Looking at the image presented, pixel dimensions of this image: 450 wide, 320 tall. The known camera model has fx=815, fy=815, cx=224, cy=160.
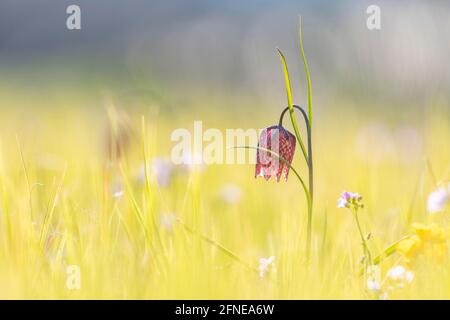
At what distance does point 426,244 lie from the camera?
1.49 metres

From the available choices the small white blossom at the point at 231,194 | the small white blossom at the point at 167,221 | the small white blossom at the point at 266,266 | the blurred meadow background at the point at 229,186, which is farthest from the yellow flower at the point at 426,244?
the small white blossom at the point at 231,194

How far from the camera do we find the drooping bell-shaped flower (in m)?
1.56

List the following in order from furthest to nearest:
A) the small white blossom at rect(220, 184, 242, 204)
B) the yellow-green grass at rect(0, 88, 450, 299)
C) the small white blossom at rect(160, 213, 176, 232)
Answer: the small white blossom at rect(220, 184, 242, 204) < the small white blossom at rect(160, 213, 176, 232) < the yellow-green grass at rect(0, 88, 450, 299)

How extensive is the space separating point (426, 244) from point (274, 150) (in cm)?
33

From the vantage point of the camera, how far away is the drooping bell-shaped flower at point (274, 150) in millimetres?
1564

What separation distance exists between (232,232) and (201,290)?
0.56 metres

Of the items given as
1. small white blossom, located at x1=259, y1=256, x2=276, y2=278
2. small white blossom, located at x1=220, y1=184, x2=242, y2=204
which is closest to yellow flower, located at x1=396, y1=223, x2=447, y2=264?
small white blossom, located at x1=259, y1=256, x2=276, y2=278

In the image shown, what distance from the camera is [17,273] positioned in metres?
1.48

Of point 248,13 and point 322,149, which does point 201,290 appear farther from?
point 248,13

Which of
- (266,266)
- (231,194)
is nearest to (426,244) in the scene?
(266,266)

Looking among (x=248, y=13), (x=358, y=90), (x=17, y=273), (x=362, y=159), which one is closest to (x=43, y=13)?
(x=248, y=13)

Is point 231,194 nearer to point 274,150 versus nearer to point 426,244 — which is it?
point 274,150

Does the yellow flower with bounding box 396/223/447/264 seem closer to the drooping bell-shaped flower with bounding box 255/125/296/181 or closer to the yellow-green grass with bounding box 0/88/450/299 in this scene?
the yellow-green grass with bounding box 0/88/450/299
